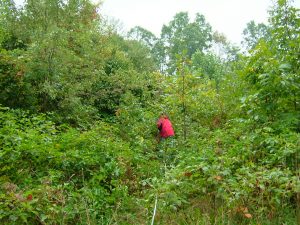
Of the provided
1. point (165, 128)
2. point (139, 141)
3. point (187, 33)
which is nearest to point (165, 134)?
point (165, 128)

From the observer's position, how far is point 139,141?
7938mm

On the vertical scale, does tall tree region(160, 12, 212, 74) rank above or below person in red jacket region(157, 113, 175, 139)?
above

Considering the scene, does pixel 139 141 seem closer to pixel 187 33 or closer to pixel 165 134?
pixel 165 134

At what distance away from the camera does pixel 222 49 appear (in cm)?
4325

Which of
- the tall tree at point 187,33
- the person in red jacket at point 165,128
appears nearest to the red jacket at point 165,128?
the person in red jacket at point 165,128

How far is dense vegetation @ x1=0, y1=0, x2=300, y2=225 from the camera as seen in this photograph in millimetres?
3721

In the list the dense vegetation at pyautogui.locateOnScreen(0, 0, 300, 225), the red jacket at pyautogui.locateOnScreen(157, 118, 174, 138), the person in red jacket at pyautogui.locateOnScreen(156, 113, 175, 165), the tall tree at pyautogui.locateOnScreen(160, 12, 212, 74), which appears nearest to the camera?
the dense vegetation at pyautogui.locateOnScreen(0, 0, 300, 225)

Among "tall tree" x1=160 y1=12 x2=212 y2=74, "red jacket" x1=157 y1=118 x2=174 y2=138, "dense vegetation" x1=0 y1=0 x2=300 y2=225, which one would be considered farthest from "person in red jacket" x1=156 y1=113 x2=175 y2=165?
"tall tree" x1=160 y1=12 x2=212 y2=74

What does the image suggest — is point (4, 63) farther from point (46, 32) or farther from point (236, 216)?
point (236, 216)

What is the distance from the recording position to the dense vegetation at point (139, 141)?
3721 millimetres

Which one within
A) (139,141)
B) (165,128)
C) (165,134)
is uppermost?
(165,128)

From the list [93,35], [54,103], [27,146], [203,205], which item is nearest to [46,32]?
[54,103]

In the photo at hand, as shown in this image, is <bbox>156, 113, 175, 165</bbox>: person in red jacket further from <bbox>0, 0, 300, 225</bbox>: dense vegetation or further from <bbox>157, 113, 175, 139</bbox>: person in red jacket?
<bbox>0, 0, 300, 225</bbox>: dense vegetation

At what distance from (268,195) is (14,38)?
9.13 m
